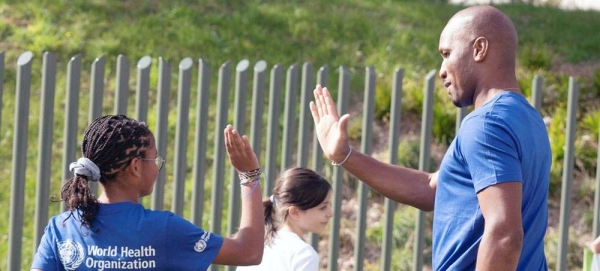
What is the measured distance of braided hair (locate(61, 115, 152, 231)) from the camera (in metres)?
3.38

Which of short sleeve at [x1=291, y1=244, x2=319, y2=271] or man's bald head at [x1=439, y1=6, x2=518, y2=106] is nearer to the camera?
man's bald head at [x1=439, y1=6, x2=518, y2=106]

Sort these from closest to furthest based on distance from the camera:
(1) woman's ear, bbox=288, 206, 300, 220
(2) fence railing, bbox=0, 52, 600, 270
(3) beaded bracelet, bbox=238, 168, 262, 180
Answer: (3) beaded bracelet, bbox=238, 168, 262, 180
(1) woman's ear, bbox=288, 206, 300, 220
(2) fence railing, bbox=0, 52, 600, 270

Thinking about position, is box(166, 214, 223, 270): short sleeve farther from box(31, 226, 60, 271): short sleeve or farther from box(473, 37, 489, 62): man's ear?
box(473, 37, 489, 62): man's ear

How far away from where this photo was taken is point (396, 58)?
895 cm

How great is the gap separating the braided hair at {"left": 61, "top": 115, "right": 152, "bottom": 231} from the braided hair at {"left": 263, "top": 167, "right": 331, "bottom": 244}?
1194mm

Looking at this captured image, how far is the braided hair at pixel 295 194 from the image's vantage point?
4.56 meters

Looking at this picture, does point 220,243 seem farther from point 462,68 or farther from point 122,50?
point 122,50

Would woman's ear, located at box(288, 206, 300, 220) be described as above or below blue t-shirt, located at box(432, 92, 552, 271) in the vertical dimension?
below

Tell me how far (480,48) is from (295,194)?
1.43m

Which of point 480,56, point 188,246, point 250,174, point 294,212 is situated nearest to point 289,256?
point 294,212

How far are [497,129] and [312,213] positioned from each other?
1.54 metres

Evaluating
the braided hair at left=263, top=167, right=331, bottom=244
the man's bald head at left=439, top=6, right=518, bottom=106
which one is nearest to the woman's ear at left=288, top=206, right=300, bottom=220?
the braided hair at left=263, top=167, right=331, bottom=244

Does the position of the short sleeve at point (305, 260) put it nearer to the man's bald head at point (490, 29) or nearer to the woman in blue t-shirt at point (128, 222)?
the woman in blue t-shirt at point (128, 222)

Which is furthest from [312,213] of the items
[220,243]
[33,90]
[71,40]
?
[71,40]
